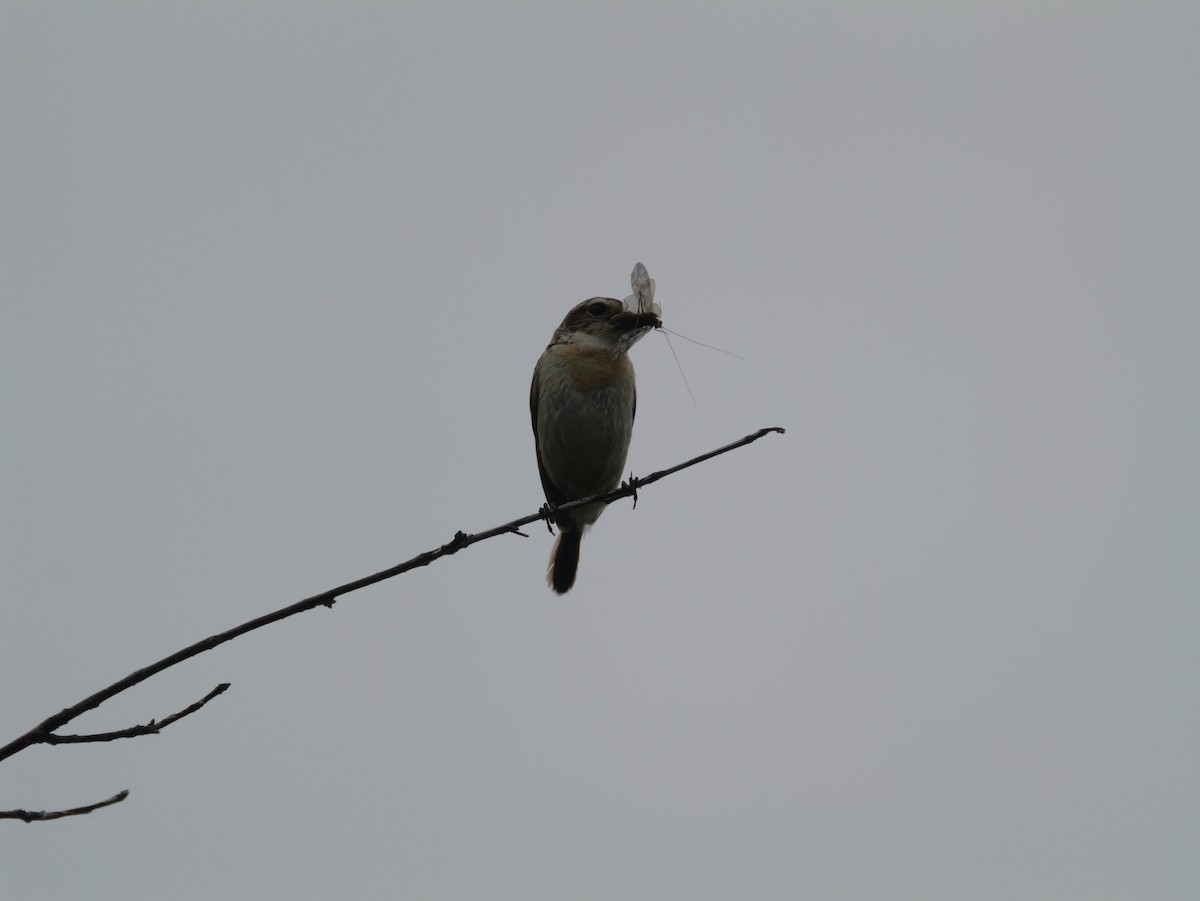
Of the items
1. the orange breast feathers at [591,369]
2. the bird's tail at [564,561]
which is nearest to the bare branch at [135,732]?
the orange breast feathers at [591,369]

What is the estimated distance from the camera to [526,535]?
3.66 m

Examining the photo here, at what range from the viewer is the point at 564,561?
9414 mm

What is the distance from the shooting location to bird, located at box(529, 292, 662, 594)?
8.13 meters

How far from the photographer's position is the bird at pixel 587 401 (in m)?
8.13

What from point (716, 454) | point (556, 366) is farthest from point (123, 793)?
point (556, 366)

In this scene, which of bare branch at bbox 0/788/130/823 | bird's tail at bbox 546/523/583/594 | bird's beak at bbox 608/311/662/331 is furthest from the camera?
bird's tail at bbox 546/523/583/594

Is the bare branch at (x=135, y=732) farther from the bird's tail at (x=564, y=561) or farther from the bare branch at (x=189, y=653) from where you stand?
the bird's tail at (x=564, y=561)

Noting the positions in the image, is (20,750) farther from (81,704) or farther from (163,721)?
(163,721)

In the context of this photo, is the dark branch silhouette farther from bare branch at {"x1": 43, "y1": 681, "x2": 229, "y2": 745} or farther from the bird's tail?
the bird's tail

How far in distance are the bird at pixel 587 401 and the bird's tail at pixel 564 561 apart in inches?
21.2

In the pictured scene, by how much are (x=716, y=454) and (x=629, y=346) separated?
3.24 meters

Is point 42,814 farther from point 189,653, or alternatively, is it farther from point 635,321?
point 635,321

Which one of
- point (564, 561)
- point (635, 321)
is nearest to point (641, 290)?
point (635, 321)

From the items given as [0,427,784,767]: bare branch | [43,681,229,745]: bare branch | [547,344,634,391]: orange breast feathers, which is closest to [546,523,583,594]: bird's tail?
[547,344,634,391]: orange breast feathers
